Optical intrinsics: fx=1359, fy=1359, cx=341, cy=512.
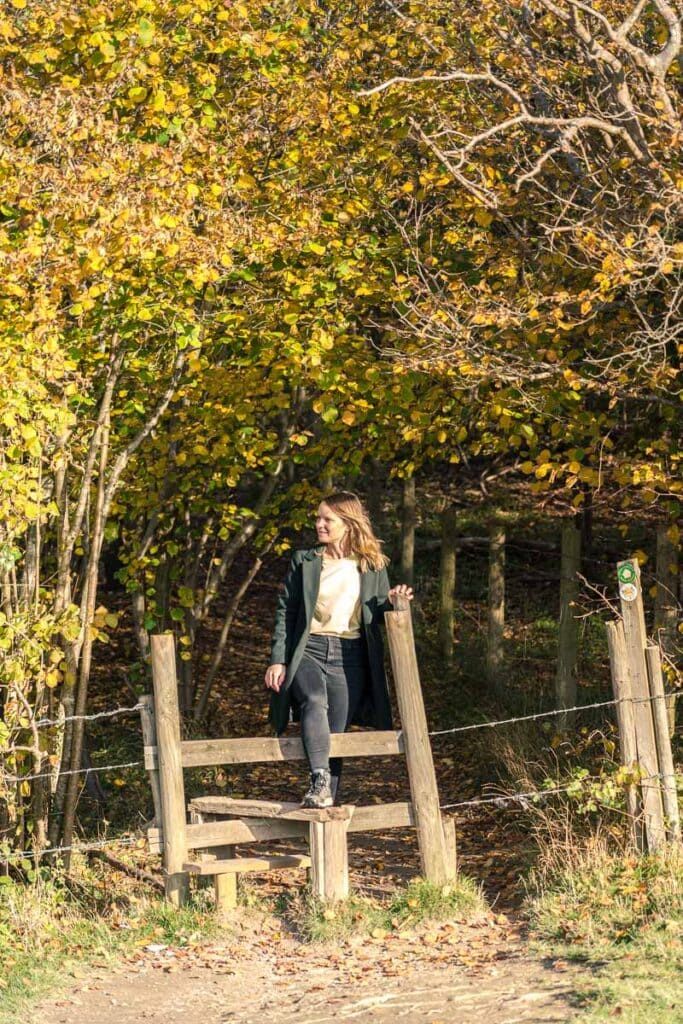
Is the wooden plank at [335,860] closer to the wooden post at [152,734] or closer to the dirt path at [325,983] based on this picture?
the dirt path at [325,983]

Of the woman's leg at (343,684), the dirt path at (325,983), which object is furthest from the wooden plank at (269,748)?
the dirt path at (325,983)

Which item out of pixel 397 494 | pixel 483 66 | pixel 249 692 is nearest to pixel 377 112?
pixel 483 66

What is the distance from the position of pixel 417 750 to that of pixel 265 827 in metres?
0.88

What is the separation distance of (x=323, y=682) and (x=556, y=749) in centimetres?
376

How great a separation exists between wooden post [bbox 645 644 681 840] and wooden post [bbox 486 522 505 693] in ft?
21.4

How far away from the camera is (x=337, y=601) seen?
714cm

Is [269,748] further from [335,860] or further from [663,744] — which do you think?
[663,744]

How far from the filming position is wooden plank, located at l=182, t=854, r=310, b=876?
265 inches

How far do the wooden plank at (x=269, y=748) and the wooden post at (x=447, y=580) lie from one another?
716 centimetres

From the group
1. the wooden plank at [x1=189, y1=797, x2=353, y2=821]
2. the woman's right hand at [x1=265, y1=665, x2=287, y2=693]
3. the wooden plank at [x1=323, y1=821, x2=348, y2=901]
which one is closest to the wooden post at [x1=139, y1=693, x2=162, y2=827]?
the wooden plank at [x1=189, y1=797, x2=353, y2=821]

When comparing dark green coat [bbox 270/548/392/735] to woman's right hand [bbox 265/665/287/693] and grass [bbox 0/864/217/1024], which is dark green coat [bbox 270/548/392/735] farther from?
grass [bbox 0/864/217/1024]

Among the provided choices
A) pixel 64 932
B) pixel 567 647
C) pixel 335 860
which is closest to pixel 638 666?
pixel 335 860

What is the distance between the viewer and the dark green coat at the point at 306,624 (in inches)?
Answer: 277

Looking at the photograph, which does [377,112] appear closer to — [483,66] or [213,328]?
[483,66]
